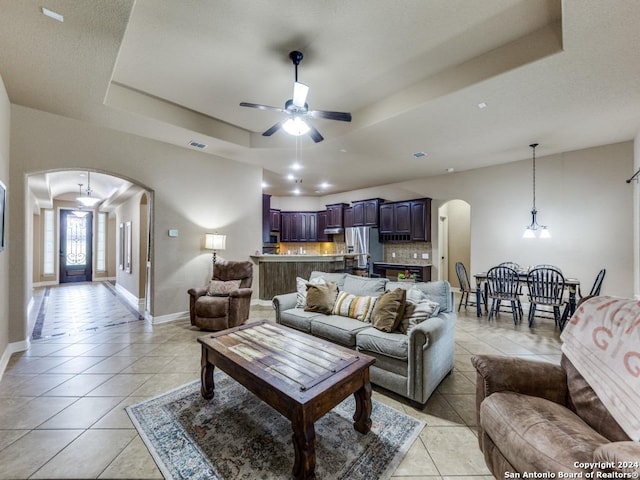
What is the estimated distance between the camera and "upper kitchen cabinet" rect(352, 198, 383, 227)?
7.85 m

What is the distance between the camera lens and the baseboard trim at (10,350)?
291 centimetres

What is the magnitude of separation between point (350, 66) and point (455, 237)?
21.7 ft

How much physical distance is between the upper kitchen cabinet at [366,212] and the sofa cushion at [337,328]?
5.03 metres

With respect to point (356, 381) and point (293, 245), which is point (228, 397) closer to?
point (356, 381)

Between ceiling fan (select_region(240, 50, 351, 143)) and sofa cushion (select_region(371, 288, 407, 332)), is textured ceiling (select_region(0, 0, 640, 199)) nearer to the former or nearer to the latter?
ceiling fan (select_region(240, 50, 351, 143))

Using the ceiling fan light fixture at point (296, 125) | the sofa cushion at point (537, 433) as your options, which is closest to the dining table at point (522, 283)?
the sofa cushion at point (537, 433)

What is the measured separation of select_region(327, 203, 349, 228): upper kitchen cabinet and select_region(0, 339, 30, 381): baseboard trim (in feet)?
23.3

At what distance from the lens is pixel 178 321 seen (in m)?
4.77

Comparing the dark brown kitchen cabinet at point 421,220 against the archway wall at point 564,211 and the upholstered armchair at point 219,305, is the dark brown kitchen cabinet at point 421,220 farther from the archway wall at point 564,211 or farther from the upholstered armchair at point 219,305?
the upholstered armchair at point 219,305

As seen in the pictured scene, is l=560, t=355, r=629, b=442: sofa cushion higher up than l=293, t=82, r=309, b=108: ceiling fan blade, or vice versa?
l=293, t=82, r=309, b=108: ceiling fan blade

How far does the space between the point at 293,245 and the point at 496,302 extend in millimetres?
6358

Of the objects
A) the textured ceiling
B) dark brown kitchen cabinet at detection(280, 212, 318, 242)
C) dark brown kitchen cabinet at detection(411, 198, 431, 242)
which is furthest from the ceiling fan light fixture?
dark brown kitchen cabinet at detection(280, 212, 318, 242)

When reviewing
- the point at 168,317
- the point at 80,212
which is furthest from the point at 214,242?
the point at 80,212

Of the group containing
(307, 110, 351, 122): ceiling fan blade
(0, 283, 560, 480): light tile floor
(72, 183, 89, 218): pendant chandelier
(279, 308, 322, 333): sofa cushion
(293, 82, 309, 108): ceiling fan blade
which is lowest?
(0, 283, 560, 480): light tile floor
